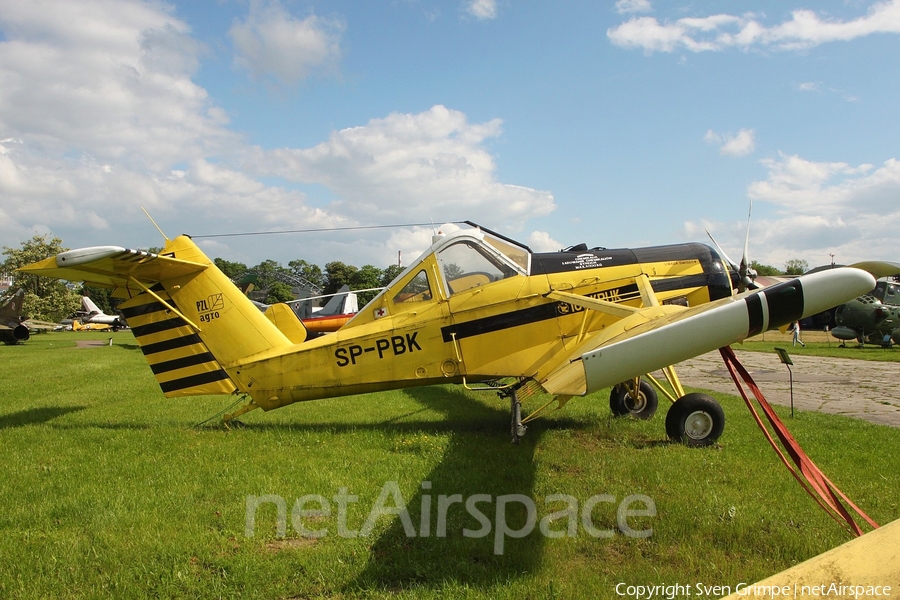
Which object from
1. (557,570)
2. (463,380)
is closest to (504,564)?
(557,570)

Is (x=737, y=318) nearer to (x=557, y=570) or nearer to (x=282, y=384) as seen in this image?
(x=557, y=570)

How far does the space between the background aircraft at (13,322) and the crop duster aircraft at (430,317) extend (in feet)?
101

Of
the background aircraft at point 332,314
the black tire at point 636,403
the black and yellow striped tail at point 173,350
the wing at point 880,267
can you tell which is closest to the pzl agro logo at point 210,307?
the black and yellow striped tail at point 173,350

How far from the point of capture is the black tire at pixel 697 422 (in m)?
6.72

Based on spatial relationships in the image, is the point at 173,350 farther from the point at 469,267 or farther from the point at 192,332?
the point at 469,267

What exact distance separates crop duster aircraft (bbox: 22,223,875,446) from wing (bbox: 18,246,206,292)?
0.02 metres

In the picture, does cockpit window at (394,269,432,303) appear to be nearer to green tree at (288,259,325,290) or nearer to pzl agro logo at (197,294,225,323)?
pzl agro logo at (197,294,225,323)

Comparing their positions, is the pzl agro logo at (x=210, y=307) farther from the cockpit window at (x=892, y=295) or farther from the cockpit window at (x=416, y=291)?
the cockpit window at (x=892, y=295)

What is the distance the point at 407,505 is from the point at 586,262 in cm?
422

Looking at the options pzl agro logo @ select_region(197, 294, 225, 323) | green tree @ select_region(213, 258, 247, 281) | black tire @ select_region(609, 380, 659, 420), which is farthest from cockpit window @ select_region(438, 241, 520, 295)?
green tree @ select_region(213, 258, 247, 281)

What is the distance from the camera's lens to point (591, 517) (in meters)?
4.50

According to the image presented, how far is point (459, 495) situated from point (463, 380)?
248cm

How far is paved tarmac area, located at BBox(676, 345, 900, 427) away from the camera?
10.6m

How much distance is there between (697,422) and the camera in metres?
6.81
